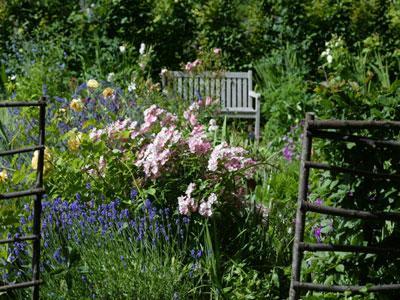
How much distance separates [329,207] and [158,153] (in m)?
1.33

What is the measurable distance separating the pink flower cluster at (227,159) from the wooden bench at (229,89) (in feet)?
9.78

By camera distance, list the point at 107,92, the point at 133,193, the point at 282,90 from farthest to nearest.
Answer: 1. the point at 282,90
2. the point at 107,92
3. the point at 133,193

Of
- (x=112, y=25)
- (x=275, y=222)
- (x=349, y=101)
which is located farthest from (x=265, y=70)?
(x=349, y=101)

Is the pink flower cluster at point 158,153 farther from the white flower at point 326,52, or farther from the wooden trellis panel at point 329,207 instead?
the white flower at point 326,52

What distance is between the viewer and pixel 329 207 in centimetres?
303

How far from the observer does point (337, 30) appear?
29.6ft

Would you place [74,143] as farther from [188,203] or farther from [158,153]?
[188,203]

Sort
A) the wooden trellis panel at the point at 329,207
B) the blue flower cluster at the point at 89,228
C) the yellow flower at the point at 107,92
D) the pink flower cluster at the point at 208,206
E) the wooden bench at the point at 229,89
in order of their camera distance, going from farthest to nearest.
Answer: the wooden bench at the point at 229,89, the yellow flower at the point at 107,92, the pink flower cluster at the point at 208,206, the blue flower cluster at the point at 89,228, the wooden trellis panel at the point at 329,207

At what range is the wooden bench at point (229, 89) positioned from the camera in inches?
293

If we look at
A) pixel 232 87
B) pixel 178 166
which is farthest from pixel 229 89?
pixel 178 166

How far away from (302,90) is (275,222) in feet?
11.4

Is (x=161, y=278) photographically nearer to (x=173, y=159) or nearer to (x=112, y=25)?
(x=173, y=159)

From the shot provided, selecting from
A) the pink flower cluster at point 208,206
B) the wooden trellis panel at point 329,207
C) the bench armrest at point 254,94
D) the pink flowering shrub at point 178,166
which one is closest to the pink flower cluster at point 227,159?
the pink flowering shrub at point 178,166

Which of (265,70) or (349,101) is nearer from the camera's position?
(349,101)
